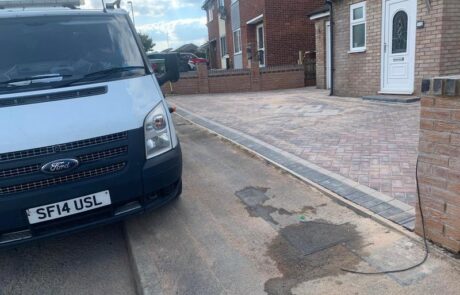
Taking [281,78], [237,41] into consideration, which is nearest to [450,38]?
[281,78]

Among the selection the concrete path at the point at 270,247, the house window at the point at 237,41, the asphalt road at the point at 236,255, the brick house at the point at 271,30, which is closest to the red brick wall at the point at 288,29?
the brick house at the point at 271,30

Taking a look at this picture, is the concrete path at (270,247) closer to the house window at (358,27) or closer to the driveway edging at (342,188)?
the driveway edging at (342,188)

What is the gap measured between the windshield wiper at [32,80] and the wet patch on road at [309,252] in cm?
230

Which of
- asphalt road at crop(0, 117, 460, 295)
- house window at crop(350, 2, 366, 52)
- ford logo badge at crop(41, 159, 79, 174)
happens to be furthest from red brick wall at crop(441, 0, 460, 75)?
ford logo badge at crop(41, 159, 79, 174)

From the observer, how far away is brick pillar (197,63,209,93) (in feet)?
55.7

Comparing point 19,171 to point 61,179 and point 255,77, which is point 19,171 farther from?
point 255,77

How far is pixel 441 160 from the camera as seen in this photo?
2.71m

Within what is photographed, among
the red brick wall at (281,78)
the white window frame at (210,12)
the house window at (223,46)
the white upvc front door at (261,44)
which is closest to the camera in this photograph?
the red brick wall at (281,78)

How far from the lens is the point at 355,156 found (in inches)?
205

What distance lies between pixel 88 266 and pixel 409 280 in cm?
240

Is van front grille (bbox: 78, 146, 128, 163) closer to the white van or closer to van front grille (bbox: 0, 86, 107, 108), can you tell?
the white van

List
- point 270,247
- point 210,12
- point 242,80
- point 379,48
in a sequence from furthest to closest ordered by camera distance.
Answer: point 210,12 < point 242,80 < point 379,48 < point 270,247

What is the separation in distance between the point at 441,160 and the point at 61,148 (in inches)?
107

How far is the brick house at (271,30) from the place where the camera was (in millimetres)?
18328
